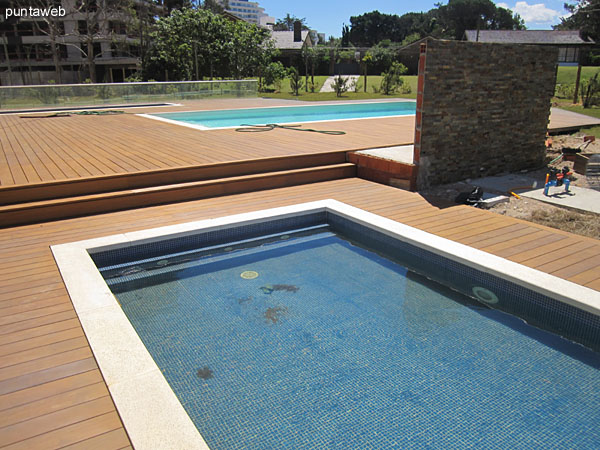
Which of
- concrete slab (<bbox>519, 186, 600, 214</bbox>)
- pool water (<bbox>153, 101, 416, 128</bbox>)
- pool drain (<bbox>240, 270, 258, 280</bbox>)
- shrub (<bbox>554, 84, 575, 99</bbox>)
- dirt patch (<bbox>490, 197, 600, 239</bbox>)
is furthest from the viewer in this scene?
shrub (<bbox>554, 84, 575, 99</bbox>)

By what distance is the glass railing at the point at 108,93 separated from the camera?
41.6ft

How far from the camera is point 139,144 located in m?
6.99

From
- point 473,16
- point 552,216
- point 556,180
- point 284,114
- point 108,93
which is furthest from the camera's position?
point 473,16

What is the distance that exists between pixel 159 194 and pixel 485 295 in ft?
11.2

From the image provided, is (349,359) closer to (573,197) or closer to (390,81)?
(573,197)

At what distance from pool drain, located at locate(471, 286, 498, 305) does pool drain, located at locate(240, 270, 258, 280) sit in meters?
1.68

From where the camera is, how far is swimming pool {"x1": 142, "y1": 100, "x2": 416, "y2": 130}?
10703 millimetres

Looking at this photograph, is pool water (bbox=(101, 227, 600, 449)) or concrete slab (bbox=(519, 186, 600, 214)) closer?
pool water (bbox=(101, 227, 600, 449))

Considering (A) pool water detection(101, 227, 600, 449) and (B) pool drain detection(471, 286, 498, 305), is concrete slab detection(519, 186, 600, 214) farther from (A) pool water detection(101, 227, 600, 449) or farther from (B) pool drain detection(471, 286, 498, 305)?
(A) pool water detection(101, 227, 600, 449)

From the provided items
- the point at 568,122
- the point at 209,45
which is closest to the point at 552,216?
the point at 568,122

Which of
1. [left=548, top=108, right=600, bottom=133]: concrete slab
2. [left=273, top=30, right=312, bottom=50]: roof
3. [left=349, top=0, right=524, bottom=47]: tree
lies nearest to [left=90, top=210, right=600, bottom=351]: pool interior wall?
[left=548, top=108, right=600, bottom=133]: concrete slab

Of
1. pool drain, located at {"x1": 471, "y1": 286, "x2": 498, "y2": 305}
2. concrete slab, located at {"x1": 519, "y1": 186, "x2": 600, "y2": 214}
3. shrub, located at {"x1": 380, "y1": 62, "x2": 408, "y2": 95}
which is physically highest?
shrub, located at {"x1": 380, "y1": 62, "x2": 408, "y2": 95}

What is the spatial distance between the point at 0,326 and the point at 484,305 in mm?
3081

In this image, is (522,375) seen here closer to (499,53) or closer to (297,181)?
(297,181)
